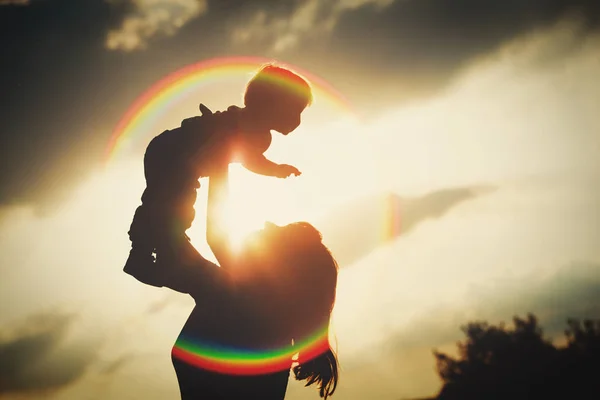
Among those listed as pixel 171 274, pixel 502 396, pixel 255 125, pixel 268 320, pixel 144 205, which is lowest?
pixel 502 396

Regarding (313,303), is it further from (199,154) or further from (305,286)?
(199,154)

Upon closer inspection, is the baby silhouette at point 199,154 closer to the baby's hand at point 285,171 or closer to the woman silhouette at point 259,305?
the baby's hand at point 285,171

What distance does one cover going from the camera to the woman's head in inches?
138

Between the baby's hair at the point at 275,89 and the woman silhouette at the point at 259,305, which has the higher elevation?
the baby's hair at the point at 275,89

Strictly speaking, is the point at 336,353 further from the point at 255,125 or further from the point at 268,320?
the point at 255,125

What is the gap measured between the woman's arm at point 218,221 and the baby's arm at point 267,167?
0.24 metres

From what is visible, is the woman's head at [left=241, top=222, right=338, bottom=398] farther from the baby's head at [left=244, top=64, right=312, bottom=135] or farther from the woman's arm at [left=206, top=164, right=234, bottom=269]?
the baby's head at [left=244, top=64, right=312, bottom=135]

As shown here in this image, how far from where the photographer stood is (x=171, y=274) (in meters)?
3.35

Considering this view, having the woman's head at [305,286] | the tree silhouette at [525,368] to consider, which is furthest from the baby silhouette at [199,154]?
the tree silhouette at [525,368]

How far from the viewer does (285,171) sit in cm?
366

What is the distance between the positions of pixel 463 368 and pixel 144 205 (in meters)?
74.8

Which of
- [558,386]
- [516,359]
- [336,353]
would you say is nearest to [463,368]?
[516,359]

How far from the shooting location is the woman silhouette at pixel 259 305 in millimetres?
3406

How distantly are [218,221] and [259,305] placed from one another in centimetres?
70
